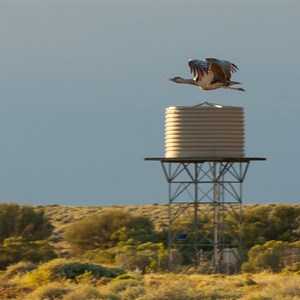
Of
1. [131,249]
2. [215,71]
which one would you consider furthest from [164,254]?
[215,71]

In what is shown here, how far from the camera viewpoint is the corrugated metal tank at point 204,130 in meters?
49.3

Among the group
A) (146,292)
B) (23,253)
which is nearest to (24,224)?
(23,253)

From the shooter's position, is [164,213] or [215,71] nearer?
[215,71]

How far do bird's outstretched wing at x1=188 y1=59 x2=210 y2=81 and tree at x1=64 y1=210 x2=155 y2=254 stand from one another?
20688 mm

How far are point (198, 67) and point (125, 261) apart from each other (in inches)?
384

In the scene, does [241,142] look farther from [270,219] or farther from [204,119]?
[270,219]

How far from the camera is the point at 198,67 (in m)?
44.5

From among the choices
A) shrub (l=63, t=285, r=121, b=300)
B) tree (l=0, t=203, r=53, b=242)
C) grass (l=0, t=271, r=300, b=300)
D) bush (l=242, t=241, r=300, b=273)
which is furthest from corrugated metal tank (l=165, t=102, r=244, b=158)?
tree (l=0, t=203, r=53, b=242)

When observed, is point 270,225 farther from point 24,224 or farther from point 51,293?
point 51,293

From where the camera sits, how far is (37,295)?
31.2 metres

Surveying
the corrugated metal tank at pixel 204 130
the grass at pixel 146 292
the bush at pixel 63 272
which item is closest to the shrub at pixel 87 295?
the grass at pixel 146 292

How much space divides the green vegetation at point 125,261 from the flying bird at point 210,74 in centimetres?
635

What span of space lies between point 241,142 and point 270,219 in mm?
20483

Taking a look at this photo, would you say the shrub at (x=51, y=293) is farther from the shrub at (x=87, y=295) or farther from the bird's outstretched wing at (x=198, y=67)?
the bird's outstretched wing at (x=198, y=67)
